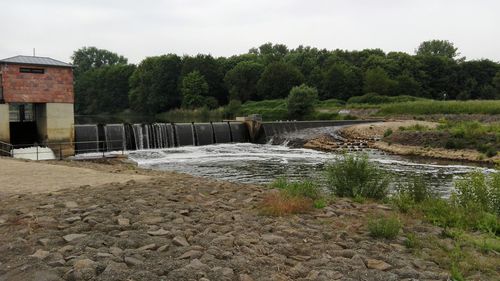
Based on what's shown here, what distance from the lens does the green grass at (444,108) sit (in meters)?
46.2

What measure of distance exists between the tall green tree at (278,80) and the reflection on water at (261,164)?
4172cm

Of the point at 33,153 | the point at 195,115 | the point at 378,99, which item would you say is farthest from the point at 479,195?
the point at 195,115

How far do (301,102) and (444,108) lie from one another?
56.2 feet

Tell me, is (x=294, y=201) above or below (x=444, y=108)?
below

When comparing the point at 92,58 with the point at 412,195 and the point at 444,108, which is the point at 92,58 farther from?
the point at 412,195

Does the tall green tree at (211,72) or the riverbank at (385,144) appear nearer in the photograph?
the riverbank at (385,144)

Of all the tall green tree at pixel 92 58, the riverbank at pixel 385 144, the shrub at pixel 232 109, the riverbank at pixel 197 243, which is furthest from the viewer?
the tall green tree at pixel 92 58

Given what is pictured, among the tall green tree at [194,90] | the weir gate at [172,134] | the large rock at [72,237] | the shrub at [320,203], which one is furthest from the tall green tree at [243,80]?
the large rock at [72,237]

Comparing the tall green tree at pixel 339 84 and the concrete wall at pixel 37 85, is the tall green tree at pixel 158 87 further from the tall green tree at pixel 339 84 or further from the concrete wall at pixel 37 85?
the concrete wall at pixel 37 85

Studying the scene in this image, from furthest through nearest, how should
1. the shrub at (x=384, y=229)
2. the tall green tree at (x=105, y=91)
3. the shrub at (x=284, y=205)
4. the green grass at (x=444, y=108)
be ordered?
the tall green tree at (x=105, y=91) → the green grass at (x=444, y=108) → the shrub at (x=284, y=205) → the shrub at (x=384, y=229)

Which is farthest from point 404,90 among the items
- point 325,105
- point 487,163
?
point 487,163

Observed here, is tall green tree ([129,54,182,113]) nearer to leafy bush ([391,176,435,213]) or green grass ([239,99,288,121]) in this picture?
green grass ([239,99,288,121])

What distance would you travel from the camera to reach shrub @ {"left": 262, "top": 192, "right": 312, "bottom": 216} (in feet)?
27.8

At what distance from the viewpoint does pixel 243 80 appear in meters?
81.3
